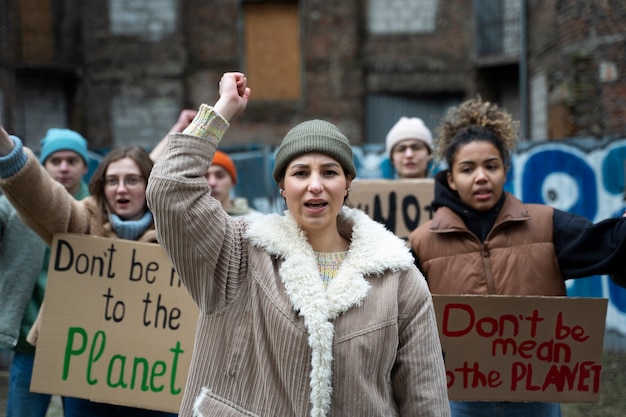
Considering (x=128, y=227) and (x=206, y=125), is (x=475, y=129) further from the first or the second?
(x=128, y=227)

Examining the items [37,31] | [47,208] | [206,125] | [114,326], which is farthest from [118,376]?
[37,31]

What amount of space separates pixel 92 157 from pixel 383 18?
884 cm

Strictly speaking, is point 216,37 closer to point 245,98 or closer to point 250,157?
point 250,157

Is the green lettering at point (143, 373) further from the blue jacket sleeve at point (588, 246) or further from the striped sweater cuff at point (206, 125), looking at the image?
the blue jacket sleeve at point (588, 246)

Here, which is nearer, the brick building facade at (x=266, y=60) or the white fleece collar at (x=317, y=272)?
the white fleece collar at (x=317, y=272)

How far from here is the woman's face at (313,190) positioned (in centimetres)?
208

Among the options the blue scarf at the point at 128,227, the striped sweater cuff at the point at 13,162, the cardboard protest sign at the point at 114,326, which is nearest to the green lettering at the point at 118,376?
the cardboard protest sign at the point at 114,326

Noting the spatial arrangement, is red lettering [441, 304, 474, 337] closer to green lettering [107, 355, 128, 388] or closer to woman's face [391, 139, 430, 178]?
green lettering [107, 355, 128, 388]

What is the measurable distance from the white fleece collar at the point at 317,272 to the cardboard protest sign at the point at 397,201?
2477 mm

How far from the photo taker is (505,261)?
9.41 ft

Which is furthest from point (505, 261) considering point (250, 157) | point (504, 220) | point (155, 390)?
point (250, 157)

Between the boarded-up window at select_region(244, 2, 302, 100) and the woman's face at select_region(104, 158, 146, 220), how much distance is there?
12.8 metres

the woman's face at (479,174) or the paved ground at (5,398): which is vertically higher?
the woman's face at (479,174)

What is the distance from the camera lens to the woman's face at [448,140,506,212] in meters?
2.95
